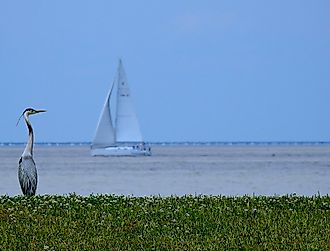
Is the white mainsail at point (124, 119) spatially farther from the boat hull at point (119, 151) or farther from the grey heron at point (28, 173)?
the grey heron at point (28, 173)

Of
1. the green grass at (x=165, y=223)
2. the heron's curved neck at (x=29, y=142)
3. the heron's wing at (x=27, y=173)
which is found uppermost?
the heron's curved neck at (x=29, y=142)

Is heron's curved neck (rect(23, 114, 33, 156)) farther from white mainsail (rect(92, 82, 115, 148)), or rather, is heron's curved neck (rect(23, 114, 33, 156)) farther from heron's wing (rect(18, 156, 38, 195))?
white mainsail (rect(92, 82, 115, 148))

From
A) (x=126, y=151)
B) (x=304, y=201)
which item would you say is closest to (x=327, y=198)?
(x=304, y=201)

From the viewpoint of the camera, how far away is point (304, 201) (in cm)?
2047

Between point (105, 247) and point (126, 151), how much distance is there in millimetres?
80349

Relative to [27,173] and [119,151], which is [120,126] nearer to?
[119,151]

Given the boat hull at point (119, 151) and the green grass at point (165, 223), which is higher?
the boat hull at point (119, 151)

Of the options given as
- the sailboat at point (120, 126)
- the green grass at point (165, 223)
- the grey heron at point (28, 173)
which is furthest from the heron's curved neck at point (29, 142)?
the sailboat at point (120, 126)

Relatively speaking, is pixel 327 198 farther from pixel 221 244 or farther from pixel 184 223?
pixel 221 244

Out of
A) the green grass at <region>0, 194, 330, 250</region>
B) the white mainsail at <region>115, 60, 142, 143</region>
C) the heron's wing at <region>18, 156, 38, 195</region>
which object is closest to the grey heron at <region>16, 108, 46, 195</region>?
the heron's wing at <region>18, 156, 38, 195</region>

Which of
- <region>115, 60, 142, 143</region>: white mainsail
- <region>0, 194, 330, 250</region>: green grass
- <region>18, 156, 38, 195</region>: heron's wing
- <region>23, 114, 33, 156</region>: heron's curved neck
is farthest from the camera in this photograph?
<region>115, 60, 142, 143</region>: white mainsail

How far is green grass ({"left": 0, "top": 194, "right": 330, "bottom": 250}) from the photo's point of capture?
15.3 m

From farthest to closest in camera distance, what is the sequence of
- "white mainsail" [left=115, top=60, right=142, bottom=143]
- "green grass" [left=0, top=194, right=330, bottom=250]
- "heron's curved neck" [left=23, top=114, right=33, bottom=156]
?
"white mainsail" [left=115, top=60, right=142, bottom=143], "heron's curved neck" [left=23, top=114, right=33, bottom=156], "green grass" [left=0, top=194, right=330, bottom=250]

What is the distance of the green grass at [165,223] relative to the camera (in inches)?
602
